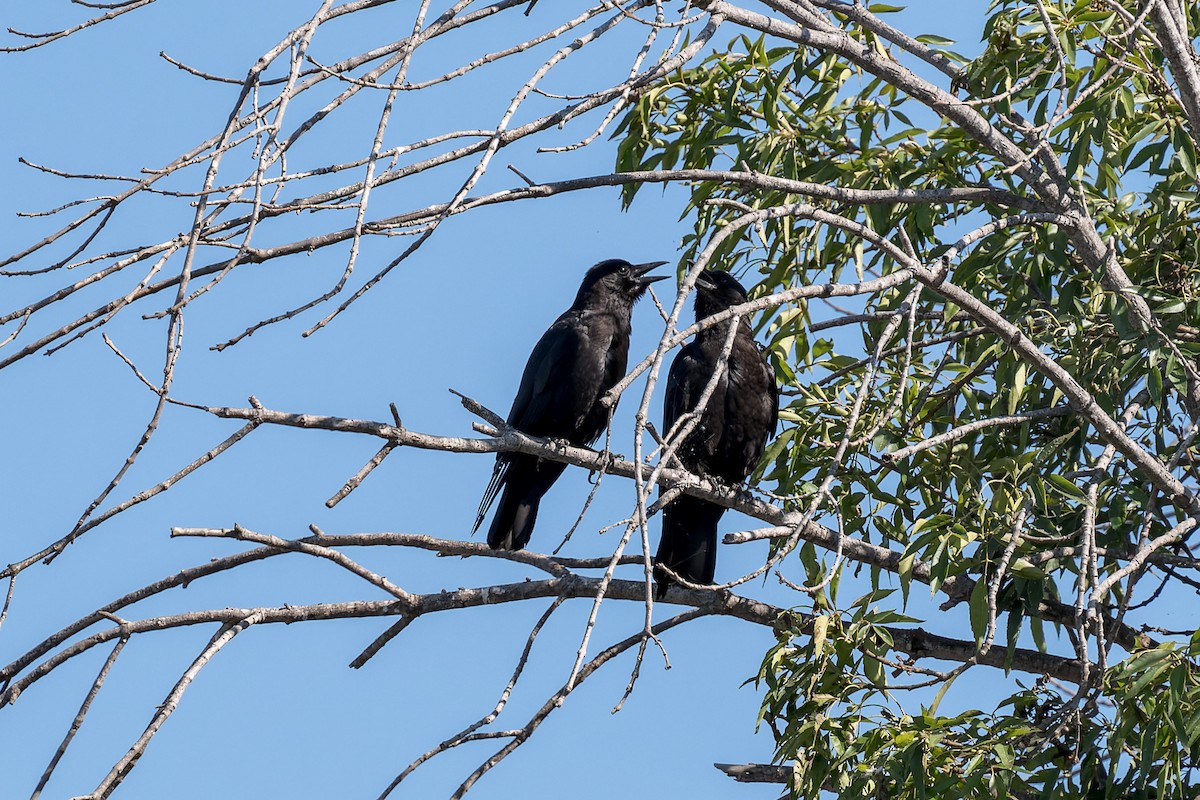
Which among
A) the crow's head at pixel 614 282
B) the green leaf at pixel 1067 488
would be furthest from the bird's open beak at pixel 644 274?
the green leaf at pixel 1067 488

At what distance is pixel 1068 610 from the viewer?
4.92m

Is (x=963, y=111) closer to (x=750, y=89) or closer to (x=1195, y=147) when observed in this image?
(x=1195, y=147)

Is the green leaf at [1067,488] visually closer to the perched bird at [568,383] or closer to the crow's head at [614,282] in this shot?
the perched bird at [568,383]

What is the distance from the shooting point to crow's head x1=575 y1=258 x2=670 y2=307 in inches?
281

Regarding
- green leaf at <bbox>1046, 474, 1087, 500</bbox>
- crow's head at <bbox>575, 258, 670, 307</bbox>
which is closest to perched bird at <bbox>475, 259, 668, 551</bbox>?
crow's head at <bbox>575, 258, 670, 307</bbox>

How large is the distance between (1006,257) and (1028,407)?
55 cm

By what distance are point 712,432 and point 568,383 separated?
0.73 meters

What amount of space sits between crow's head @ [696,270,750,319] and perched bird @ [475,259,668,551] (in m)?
0.27

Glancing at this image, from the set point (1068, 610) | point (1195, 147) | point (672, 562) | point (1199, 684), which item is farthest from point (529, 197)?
point (672, 562)

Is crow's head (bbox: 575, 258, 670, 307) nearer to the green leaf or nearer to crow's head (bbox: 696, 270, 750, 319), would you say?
crow's head (bbox: 696, 270, 750, 319)

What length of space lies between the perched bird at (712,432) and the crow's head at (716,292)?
334 mm

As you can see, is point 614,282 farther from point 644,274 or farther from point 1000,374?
point 1000,374

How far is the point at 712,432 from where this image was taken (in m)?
6.45

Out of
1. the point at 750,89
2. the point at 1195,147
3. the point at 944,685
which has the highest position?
the point at 750,89
